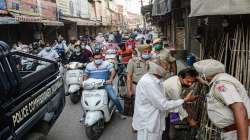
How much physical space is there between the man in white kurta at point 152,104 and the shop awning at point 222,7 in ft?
2.92

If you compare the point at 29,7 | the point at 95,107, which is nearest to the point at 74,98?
the point at 95,107

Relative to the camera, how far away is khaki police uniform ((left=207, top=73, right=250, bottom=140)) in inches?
111

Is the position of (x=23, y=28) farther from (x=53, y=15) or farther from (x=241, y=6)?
(x=241, y=6)

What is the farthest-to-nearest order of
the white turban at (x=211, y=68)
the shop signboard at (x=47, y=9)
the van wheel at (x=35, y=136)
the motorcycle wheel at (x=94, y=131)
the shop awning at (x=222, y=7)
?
1. the shop signboard at (x=47, y=9)
2. the motorcycle wheel at (x=94, y=131)
3. the van wheel at (x=35, y=136)
4. the shop awning at (x=222, y=7)
5. the white turban at (x=211, y=68)

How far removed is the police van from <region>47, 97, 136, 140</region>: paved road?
2.30ft

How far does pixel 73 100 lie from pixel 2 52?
4988 millimetres

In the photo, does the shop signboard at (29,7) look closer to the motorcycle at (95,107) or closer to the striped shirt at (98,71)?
the striped shirt at (98,71)

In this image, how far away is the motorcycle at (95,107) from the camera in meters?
5.57

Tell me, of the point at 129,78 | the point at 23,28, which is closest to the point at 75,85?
the point at 129,78

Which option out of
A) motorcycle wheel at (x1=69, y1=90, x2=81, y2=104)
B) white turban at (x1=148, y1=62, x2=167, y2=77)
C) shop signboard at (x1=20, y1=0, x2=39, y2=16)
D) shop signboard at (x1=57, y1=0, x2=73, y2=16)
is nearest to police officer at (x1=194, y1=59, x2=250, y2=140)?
white turban at (x1=148, y1=62, x2=167, y2=77)

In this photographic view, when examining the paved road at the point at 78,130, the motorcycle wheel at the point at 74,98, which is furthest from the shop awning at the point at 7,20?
the paved road at the point at 78,130

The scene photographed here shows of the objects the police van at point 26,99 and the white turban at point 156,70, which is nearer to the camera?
the police van at point 26,99

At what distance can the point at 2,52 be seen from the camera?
3557 millimetres

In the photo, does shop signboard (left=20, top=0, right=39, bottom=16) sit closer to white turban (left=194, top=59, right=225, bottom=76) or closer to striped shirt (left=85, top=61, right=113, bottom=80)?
striped shirt (left=85, top=61, right=113, bottom=80)
